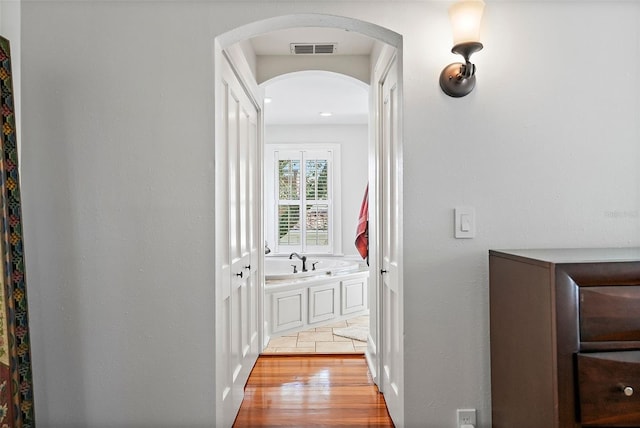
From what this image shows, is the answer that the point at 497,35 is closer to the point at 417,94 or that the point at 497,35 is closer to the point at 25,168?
the point at 417,94

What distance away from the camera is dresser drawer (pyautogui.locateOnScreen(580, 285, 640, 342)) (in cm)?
154

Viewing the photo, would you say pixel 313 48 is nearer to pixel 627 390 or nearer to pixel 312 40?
pixel 312 40

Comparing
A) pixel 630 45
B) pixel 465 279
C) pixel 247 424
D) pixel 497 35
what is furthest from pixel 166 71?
pixel 630 45

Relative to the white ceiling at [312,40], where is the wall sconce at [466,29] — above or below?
below

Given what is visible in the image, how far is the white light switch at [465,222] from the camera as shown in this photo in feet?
6.69

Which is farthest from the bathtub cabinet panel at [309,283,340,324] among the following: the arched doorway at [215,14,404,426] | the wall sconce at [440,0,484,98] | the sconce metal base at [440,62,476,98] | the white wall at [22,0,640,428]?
the wall sconce at [440,0,484,98]

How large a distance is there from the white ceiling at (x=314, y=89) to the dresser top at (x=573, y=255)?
76.4 inches

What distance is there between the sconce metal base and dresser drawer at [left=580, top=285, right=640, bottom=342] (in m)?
0.95

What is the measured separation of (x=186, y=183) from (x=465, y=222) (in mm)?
1234

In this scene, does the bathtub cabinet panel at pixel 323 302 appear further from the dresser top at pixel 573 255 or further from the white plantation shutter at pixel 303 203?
the dresser top at pixel 573 255

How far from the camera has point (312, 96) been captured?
201 inches

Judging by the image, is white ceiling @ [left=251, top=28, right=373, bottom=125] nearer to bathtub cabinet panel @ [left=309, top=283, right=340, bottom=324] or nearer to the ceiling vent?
the ceiling vent

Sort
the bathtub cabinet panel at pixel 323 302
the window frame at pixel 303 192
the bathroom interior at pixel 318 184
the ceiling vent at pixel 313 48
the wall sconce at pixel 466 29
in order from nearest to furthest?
the wall sconce at pixel 466 29, the ceiling vent at pixel 313 48, the bathtub cabinet panel at pixel 323 302, the bathroom interior at pixel 318 184, the window frame at pixel 303 192

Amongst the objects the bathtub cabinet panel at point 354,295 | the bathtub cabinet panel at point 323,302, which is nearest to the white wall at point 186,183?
the bathtub cabinet panel at point 323,302
